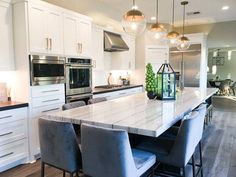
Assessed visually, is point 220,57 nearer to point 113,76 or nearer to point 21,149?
point 113,76

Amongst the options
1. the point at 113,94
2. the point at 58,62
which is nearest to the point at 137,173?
the point at 58,62

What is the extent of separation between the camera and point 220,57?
494 inches

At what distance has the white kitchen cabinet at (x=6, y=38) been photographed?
2.92 metres

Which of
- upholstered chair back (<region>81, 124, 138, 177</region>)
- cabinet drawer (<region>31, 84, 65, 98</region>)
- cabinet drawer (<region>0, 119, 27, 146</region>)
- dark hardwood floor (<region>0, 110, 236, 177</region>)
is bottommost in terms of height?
dark hardwood floor (<region>0, 110, 236, 177</region>)

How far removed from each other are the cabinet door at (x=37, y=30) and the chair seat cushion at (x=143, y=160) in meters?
2.17

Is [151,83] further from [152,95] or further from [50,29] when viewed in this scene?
[50,29]

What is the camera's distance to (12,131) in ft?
9.23

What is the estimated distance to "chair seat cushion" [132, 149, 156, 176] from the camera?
165 cm

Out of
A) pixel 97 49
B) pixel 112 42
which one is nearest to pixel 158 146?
pixel 97 49

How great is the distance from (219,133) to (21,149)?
3.83 metres

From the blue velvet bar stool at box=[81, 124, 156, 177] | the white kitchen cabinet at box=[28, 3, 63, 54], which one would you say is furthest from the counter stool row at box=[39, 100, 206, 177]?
the white kitchen cabinet at box=[28, 3, 63, 54]

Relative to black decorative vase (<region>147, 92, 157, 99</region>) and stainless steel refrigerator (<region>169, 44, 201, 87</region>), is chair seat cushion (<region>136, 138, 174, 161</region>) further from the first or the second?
stainless steel refrigerator (<region>169, 44, 201, 87</region>)

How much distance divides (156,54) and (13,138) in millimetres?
4886

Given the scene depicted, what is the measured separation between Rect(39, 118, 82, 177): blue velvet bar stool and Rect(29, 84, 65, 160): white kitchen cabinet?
53.9 inches
